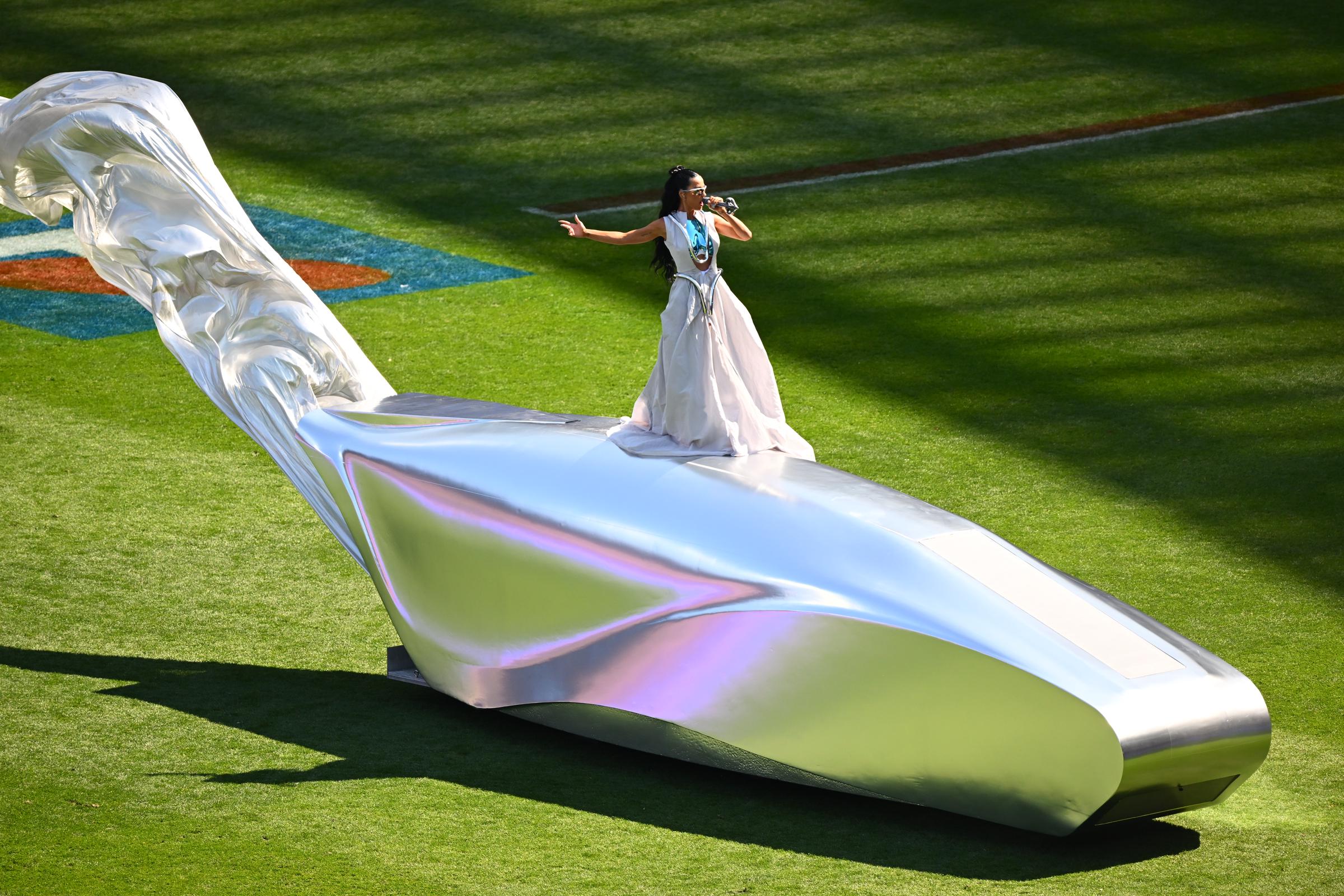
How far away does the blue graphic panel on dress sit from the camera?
43.2 ft

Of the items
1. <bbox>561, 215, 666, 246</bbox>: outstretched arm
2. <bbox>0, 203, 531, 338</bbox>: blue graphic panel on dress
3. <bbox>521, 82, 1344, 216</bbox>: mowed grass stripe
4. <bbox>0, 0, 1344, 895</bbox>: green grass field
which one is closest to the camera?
<bbox>0, 0, 1344, 895</bbox>: green grass field

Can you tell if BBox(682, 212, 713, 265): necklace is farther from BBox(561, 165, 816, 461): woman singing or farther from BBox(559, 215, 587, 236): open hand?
BBox(559, 215, 587, 236): open hand

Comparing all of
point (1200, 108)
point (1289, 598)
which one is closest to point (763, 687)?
point (1289, 598)

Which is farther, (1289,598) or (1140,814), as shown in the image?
(1289,598)

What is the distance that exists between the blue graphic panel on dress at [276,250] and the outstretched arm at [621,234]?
619 centimetres

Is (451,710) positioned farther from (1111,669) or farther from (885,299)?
(885,299)

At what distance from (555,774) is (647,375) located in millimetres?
5284

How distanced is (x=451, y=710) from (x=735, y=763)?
144cm

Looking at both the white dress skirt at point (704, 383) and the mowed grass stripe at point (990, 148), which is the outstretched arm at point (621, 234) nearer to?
the white dress skirt at point (704, 383)

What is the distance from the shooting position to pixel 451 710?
7.62 meters

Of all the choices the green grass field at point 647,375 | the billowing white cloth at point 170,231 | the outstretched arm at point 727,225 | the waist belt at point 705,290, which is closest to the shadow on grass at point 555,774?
the green grass field at point 647,375

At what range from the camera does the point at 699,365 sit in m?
7.14

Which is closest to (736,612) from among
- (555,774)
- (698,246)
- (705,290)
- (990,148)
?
(555,774)

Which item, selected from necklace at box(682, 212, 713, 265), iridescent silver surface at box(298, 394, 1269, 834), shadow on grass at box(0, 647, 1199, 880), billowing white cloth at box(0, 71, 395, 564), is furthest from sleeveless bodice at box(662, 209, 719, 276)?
shadow on grass at box(0, 647, 1199, 880)
